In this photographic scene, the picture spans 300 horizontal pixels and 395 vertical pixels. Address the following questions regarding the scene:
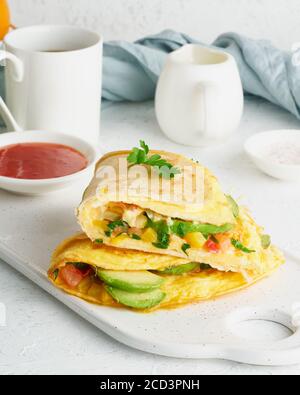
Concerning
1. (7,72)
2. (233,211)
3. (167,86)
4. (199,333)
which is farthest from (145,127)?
(199,333)

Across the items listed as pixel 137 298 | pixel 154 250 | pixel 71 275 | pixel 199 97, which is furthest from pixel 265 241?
pixel 199 97

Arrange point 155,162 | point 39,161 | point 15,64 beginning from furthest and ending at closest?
point 15,64
point 39,161
point 155,162

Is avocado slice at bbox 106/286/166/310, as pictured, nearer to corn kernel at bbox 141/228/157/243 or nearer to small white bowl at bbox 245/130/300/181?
corn kernel at bbox 141/228/157/243

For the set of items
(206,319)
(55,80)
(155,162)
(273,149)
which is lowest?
(273,149)

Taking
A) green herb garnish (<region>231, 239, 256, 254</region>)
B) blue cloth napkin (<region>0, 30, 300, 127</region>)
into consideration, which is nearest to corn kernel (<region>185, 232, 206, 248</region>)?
green herb garnish (<region>231, 239, 256, 254</region>)

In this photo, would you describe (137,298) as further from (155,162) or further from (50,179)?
(50,179)

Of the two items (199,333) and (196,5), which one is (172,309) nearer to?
(199,333)

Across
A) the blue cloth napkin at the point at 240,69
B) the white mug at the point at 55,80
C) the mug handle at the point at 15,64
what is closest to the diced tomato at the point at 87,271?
the white mug at the point at 55,80
